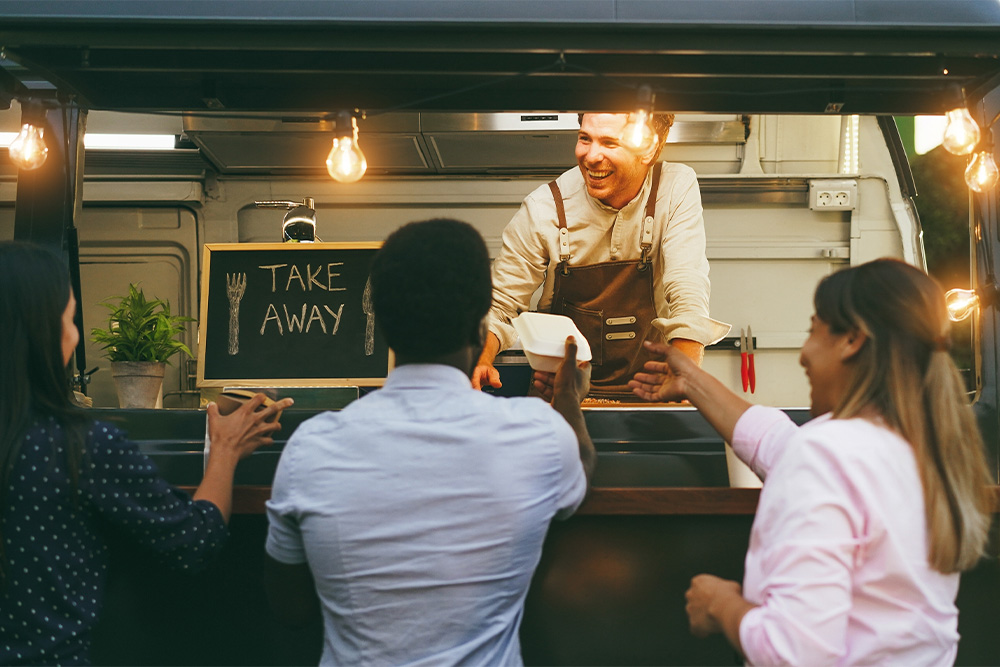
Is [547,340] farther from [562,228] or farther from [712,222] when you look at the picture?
[712,222]

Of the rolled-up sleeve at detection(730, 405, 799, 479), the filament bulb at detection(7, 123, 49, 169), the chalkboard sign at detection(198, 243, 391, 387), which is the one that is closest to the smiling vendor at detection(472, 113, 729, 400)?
the chalkboard sign at detection(198, 243, 391, 387)

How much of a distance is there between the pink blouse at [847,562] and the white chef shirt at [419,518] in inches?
14.6

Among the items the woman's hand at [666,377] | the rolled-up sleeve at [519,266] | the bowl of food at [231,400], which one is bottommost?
the bowl of food at [231,400]

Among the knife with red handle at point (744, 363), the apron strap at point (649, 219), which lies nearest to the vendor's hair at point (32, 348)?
the apron strap at point (649, 219)

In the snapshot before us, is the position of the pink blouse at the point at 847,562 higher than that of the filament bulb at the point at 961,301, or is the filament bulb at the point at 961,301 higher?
the filament bulb at the point at 961,301

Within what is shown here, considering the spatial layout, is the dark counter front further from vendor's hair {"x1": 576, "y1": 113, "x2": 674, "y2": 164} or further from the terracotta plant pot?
vendor's hair {"x1": 576, "y1": 113, "x2": 674, "y2": 164}

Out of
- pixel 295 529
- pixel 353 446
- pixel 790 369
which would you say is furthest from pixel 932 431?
pixel 790 369

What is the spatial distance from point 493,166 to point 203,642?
108 inches

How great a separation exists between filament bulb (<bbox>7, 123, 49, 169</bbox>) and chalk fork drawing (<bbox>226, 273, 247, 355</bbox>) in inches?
22.6

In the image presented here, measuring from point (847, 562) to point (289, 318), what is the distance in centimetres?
171

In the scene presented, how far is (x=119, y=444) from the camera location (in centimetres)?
A: 144

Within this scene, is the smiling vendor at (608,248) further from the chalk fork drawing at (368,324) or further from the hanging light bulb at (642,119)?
the hanging light bulb at (642,119)

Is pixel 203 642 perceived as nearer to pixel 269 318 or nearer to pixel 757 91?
pixel 269 318

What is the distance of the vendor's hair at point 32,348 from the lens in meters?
1.41
